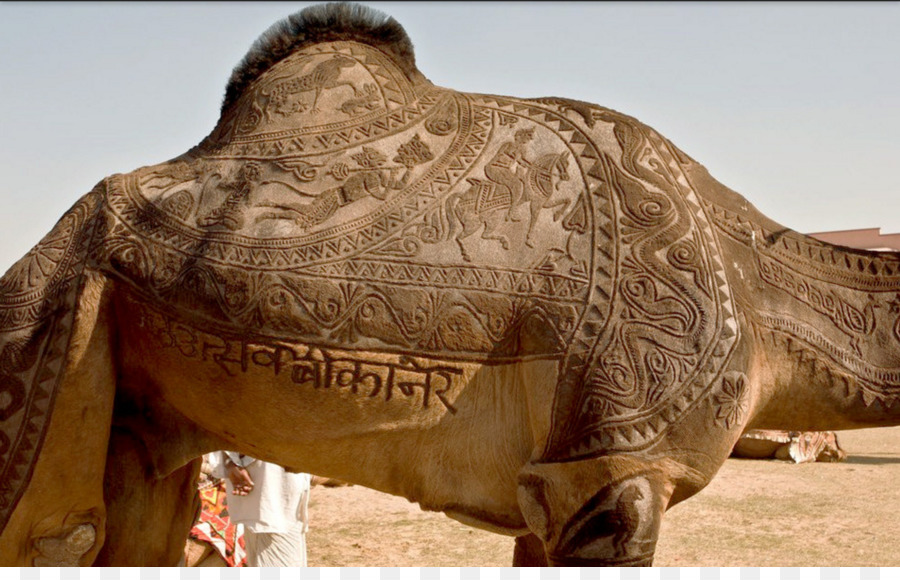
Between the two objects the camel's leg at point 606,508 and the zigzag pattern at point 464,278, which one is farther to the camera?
the zigzag pattern at point 464,278

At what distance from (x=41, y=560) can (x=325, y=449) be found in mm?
1036

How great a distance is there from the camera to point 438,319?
283 cm

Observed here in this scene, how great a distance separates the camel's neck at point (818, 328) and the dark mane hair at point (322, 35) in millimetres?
1296

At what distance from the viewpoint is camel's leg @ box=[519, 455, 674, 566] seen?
8.70ft

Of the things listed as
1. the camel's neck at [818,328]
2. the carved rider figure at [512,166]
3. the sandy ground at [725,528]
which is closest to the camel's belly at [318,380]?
the carved rider figure at [512,166]

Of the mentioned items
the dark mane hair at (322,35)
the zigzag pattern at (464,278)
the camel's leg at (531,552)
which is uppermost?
the dark mane hair at (322,35)

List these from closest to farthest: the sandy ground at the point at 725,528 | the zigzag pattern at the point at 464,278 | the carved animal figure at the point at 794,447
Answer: the zigzag pattern at the point at 464,278
the sandy ground at the point at 725,528
the carved animal figure at the point at 794,447

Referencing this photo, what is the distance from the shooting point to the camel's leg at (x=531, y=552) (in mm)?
3535

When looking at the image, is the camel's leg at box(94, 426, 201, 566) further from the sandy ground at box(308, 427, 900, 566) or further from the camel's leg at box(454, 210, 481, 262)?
the sandy ground at box(308, 427, 900, 566)

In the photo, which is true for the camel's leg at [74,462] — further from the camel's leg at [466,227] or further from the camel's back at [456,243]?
the camel's leg at [466,227]

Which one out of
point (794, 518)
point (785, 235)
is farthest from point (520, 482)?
point (794, 518)

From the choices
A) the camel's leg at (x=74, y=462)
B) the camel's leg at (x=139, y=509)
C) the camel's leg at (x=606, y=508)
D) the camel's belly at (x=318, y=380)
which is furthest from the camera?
the camel's leg at (x=139, y=509)

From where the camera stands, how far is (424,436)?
117 inches

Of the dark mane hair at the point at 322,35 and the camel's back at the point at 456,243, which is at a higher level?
the dark mane hair at the point at 322,35
